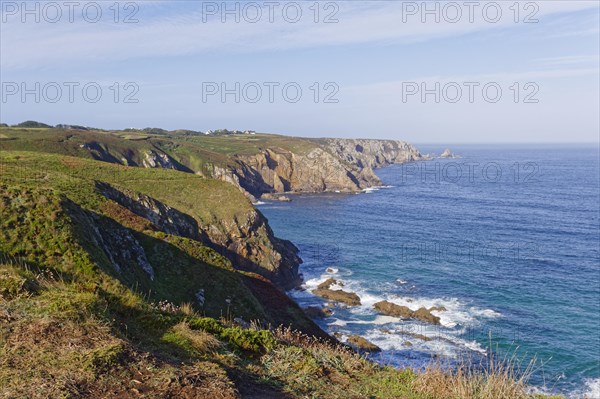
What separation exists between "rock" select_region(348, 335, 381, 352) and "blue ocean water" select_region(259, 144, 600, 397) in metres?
1.43

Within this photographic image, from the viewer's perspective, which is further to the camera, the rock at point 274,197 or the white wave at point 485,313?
the rock at point 274,197

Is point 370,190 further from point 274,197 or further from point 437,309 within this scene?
point 437,309

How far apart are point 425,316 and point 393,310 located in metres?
3.77

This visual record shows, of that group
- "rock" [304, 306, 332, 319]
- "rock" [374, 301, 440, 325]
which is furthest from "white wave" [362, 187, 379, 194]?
"rock" [304, 306, 332, 319]

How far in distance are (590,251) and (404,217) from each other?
39.7 metres

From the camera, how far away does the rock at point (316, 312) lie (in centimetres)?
4988

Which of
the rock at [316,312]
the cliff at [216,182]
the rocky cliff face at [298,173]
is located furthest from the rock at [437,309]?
the rocky cliff face at [298,173]

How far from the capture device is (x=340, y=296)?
5512 cm

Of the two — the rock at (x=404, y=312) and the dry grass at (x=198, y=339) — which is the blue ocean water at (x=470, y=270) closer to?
the rock at (x=404, y=312)

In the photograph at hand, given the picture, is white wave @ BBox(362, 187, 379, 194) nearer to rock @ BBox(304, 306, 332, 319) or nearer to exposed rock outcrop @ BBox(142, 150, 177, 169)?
exposed rock outcrop @ BBox(142, 150, 177, 169)

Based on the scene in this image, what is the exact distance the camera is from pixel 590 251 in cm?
7150

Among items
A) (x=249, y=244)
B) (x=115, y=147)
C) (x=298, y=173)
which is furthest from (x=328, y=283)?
(x=298, y=173)

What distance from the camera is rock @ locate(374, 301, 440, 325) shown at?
159ft

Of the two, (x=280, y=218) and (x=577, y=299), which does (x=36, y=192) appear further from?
(x=280, y=218)
